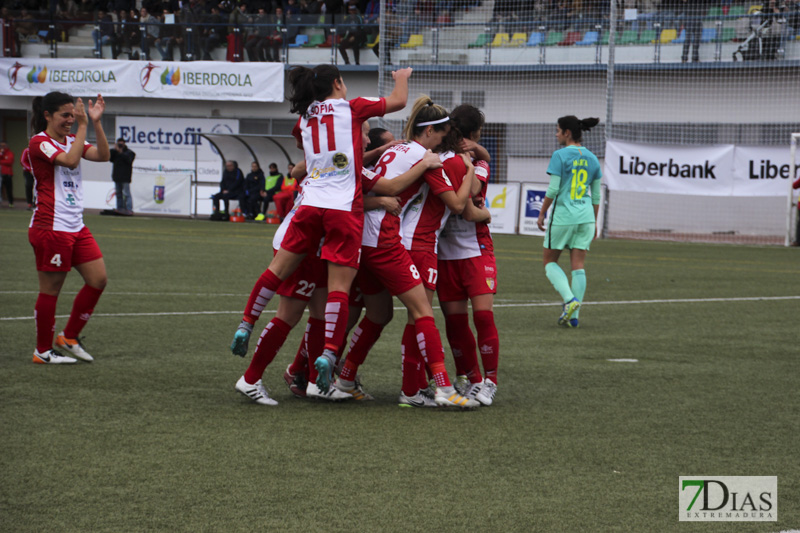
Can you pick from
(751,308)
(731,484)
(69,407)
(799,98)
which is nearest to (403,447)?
(731,484)

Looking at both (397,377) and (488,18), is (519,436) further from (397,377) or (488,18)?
(488,18)

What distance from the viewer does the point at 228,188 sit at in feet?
95.3

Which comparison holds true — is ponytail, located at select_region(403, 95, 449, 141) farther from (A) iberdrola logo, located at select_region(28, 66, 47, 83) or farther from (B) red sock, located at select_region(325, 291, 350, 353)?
(A) iberdrola logo, located at select_region(28, 66, 47, 83)

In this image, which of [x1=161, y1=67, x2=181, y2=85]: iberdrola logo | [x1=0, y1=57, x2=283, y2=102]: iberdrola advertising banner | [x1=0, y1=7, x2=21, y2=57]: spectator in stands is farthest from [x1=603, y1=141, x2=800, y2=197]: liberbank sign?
[x1=0, y1=7, x2=21, y2=57]: spectator in stands

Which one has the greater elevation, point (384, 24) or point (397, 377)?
point (384, 24)

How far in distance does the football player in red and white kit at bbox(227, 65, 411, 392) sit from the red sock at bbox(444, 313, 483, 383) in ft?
2.62

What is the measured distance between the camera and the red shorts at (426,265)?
553 centimetres

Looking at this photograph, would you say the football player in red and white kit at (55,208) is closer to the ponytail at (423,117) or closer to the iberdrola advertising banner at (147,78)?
the ponytail at (423,117)

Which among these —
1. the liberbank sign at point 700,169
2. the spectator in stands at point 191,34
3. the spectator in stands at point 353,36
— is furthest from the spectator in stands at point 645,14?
the spectator in stands at point 191,34

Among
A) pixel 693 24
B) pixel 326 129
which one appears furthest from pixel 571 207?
pixel 693 24

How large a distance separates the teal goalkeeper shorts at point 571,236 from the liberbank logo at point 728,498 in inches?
230

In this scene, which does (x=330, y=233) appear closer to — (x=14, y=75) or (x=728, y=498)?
(x=728, y=498)

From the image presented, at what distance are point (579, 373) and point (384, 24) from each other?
2200cm

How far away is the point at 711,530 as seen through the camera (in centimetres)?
349
